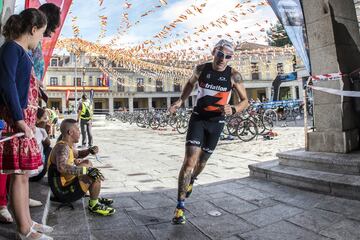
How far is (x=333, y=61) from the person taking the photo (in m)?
5.08

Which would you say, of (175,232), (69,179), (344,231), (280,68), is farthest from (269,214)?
(280,68)

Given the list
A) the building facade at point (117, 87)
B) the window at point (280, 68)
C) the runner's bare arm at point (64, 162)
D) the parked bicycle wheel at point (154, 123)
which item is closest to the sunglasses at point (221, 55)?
the runner's bare arm at point (64, 162)

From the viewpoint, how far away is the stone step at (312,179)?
368 cm

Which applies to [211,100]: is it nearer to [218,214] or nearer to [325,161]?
[218,214]

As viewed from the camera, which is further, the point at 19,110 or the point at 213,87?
the point at 213,87

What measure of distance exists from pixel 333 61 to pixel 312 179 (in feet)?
7.20

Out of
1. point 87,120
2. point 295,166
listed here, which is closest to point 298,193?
point 295,166

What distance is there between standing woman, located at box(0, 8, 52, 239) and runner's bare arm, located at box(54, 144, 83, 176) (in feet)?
2.35

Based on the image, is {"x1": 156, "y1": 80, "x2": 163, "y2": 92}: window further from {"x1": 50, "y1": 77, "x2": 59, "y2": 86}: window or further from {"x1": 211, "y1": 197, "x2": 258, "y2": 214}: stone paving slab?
{"x1": 211, "y1": 197, "x2": 258, "y2": 214}: stone paving slab

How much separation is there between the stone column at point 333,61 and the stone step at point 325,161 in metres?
0.25

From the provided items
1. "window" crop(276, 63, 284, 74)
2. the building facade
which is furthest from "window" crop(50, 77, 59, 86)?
"window" crop(276, 63, 284, 74)

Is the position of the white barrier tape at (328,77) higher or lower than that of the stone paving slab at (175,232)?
higher

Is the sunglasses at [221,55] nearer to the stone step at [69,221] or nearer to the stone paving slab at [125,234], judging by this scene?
the stone paving slab at [125,234]

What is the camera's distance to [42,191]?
365cm
